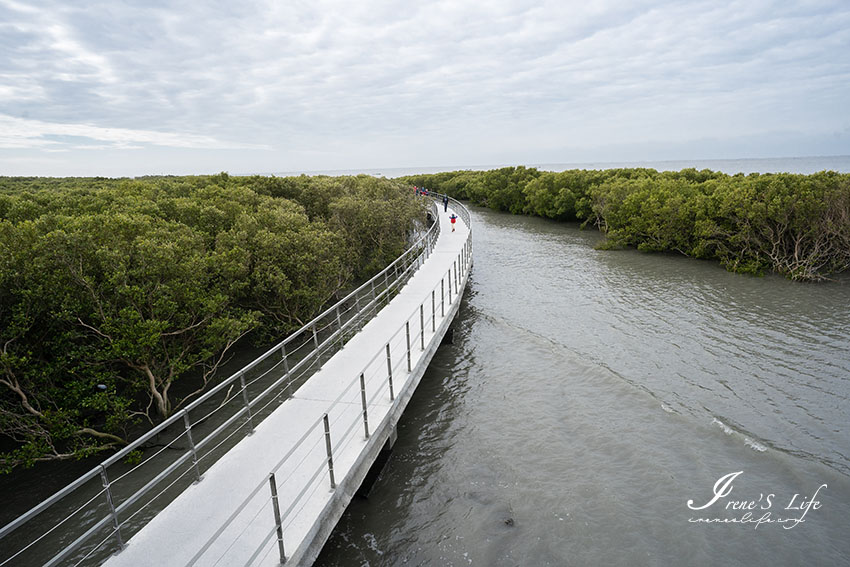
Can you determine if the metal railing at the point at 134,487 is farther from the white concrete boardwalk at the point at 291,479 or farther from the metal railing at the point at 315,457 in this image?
the metal railing at the point at 315,457

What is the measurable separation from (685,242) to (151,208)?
3234 cm

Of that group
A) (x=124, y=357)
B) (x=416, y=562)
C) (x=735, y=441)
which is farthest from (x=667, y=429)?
(x=124, y=357)

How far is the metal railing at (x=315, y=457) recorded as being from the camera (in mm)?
6145

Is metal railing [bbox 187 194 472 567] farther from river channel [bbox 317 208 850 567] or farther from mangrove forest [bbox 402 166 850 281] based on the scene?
mangrove forest [bbox 402 166 850 281]

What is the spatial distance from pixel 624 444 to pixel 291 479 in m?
8.36

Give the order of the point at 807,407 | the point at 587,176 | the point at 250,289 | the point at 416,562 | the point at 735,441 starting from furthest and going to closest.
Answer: the point at 587,176, the point at 250,289, the point at 807,407, the point at 735,441, the point at 416,562

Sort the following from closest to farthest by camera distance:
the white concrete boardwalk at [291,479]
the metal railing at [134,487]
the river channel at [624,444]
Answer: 1. the white concrete boardwalk at [291,479]
2. the river channel at [624,444]
3. the metal railing at [134,487]

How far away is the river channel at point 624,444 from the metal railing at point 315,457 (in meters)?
2.07

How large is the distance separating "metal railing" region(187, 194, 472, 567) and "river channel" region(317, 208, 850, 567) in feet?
6.80

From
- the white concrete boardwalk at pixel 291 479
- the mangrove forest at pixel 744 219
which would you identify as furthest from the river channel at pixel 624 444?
the mangrove forest at pixel 744 219

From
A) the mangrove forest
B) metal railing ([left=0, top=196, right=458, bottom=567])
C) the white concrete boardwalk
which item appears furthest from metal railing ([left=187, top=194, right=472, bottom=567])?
the mangrove forest

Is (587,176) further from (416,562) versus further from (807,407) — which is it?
(416,562)

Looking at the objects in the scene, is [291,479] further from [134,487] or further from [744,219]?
[744,219]

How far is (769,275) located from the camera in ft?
89.2
